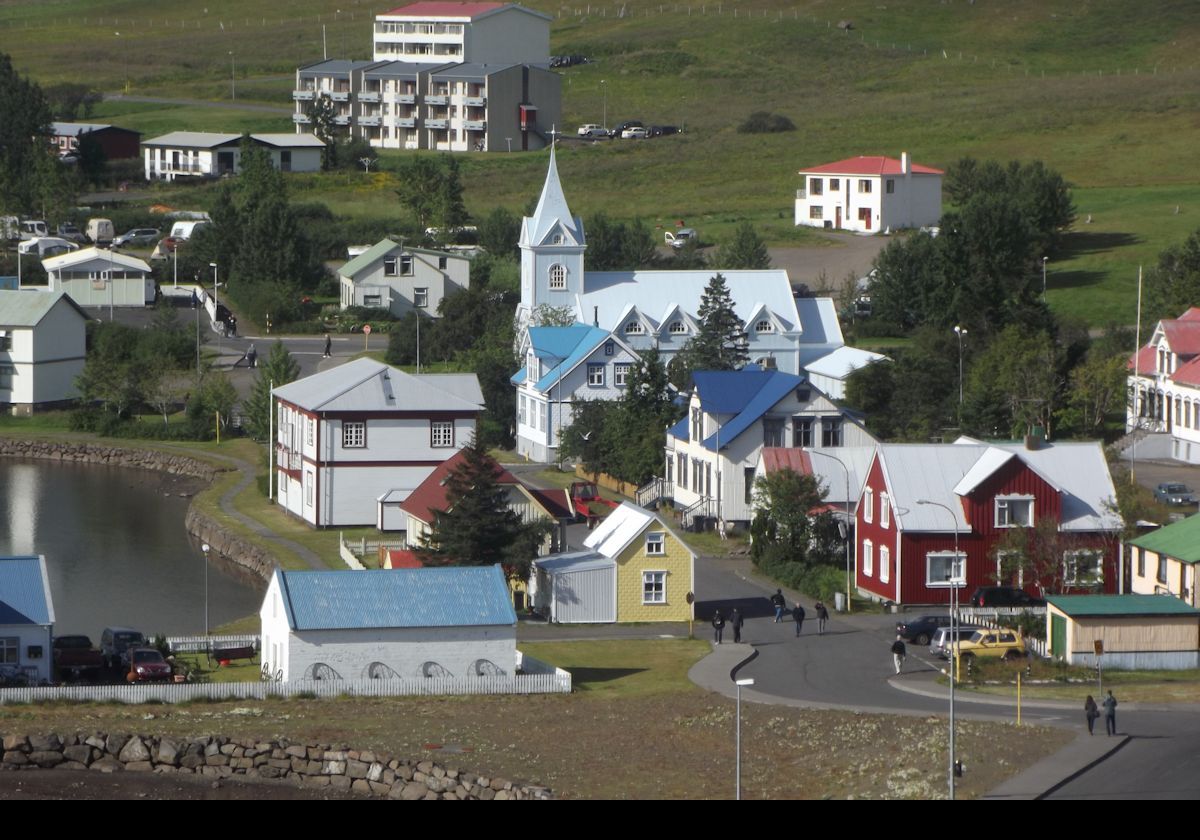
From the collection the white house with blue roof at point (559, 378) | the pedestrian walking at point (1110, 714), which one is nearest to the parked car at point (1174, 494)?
the white house with blue roof at point (559, 378)

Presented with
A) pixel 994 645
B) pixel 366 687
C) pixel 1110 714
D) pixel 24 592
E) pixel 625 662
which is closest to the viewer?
pixel 1110 714

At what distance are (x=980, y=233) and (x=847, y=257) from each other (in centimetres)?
1816

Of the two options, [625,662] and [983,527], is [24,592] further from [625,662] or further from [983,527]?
[983,527]

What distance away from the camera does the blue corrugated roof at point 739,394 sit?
5719cm

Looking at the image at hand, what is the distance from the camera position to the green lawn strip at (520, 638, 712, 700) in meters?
38.3

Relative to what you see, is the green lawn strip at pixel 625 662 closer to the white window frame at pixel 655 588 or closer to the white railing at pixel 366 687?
the white railing at pixel 366 687

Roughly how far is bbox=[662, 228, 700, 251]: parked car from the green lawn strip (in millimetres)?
61605

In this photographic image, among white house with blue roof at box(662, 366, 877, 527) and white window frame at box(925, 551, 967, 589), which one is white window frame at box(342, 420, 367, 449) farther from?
white window frame at box(925, 551, 967, 589)

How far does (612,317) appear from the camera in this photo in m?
76.2

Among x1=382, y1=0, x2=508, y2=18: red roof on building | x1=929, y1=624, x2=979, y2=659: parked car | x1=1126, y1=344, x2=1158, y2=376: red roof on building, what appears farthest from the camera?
x1=382, y1=0, x2=508, y2=18: red roof on building

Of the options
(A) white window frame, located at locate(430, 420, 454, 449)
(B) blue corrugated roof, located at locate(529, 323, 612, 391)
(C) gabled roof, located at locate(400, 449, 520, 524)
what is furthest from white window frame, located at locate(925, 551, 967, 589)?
(B) blue corrugated roof, located at locate(529, 323, 612, 391)

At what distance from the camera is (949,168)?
114 metres

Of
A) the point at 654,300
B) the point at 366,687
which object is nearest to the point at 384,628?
the point at 366,687

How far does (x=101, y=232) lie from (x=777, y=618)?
72459 millimetres
